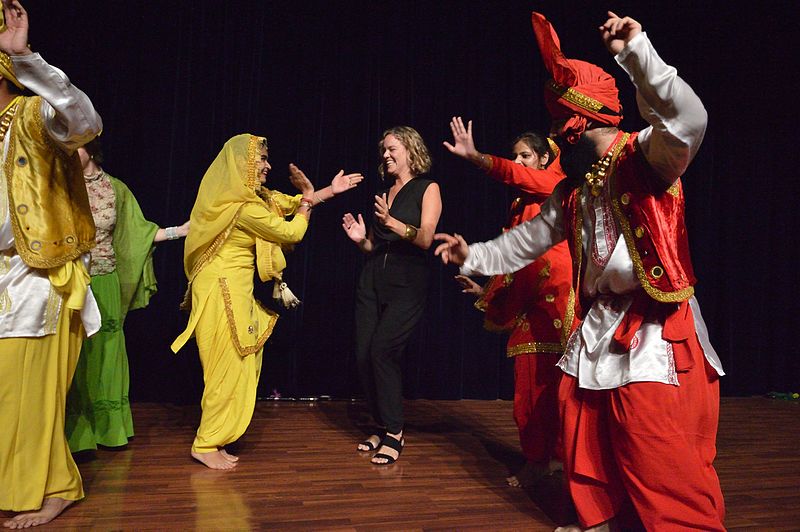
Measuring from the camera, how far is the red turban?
78.5 inches

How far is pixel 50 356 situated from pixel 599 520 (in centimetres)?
190

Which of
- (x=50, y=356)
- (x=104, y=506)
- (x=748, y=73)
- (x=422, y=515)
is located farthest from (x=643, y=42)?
(x=748, y=73)

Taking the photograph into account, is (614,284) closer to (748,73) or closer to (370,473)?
(370,473)

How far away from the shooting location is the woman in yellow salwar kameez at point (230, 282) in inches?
113

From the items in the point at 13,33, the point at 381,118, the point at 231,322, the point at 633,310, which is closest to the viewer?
the point at 13,33

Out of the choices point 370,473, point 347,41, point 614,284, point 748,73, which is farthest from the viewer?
point 748,73

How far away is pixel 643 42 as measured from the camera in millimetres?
1544

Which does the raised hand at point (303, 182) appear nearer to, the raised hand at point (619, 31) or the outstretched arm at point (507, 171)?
the outstretched arm at point (507, 171)

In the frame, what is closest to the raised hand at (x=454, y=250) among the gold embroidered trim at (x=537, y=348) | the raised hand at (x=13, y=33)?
the gold embroidered trim at (x=537, y=348)

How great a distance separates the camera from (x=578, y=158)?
204cm

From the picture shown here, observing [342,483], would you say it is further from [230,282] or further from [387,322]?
[230,282]

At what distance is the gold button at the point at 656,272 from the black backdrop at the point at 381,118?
322 centimetres

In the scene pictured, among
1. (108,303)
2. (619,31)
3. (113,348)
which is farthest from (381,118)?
(619,31)

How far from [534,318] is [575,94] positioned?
1.11 metres
